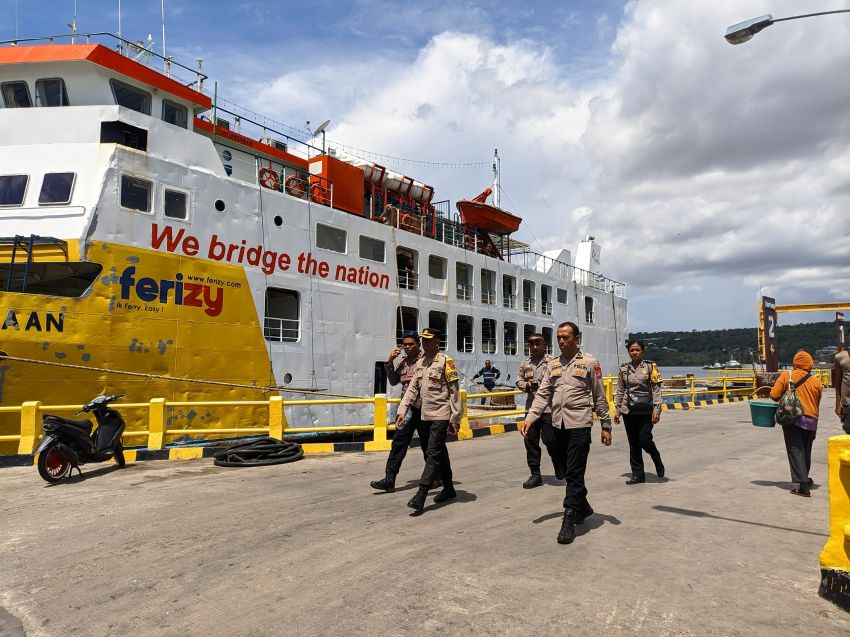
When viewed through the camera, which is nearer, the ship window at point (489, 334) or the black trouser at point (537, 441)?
the black trouser at point (537, 441)

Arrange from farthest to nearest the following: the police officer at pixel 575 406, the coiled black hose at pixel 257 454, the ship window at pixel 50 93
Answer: the ship window at pixel 50 93, the coiled black hose at pixel 257 454, the police officer at pixel 575 406

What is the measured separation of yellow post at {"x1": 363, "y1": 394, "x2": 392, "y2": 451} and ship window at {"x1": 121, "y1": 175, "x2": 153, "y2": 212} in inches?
234

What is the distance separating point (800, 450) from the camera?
6172 millimetres

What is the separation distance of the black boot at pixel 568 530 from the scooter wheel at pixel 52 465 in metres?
6.21

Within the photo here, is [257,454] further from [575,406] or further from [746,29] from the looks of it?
[746,29]

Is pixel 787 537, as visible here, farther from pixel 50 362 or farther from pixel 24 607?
pixel 50 362

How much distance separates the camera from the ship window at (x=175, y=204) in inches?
451

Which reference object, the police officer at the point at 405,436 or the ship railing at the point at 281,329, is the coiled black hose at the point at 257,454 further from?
the ship railing at the point at 281,329

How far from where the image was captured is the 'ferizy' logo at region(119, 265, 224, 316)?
34.9 ft

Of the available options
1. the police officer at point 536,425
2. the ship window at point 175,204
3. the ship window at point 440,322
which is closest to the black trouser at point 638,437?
the police officer at point 536,425

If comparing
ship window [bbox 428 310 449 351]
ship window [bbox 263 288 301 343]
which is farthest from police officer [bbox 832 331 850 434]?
ship window [bbox 428 310 449 351]

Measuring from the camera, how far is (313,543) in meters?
4.56

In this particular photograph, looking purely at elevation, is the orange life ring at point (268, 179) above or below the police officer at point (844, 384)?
above

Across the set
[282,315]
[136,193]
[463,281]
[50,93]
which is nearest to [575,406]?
[136,193]
